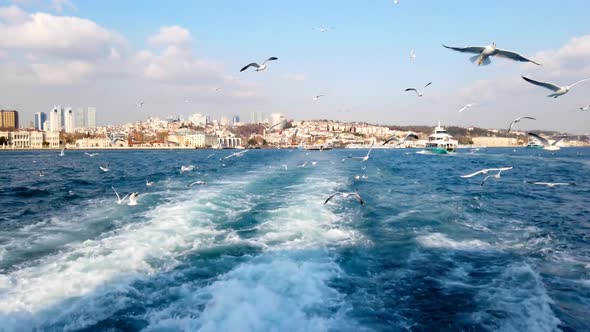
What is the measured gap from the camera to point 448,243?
9172 millimetres

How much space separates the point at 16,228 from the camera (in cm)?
1038

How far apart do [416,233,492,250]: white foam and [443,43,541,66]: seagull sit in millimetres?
4203

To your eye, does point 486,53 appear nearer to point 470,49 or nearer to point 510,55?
point 470,49

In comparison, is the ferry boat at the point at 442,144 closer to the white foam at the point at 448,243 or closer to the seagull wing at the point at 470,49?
the white foam at the point at 448,243

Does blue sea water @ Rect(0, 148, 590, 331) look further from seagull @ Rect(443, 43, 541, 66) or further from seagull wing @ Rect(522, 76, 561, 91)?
seagull @ Rect(443, 43, 541, 66)

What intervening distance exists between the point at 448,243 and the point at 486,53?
4496 millimetres

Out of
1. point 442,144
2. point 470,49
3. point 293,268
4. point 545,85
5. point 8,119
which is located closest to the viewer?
point 470,49

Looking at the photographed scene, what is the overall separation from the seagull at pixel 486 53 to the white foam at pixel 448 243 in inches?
165

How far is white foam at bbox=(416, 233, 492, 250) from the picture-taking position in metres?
8.84

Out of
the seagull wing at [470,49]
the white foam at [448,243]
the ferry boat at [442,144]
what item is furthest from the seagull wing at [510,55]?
the ferry boat at [442,144]

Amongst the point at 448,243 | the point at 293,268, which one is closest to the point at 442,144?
the point at 448,243

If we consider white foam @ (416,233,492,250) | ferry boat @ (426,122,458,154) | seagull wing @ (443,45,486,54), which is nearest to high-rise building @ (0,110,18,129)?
ferry boat @ (426,122,458,154)

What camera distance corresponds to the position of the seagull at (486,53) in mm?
6887

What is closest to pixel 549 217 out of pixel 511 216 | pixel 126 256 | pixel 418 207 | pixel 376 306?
pixel 511 216
